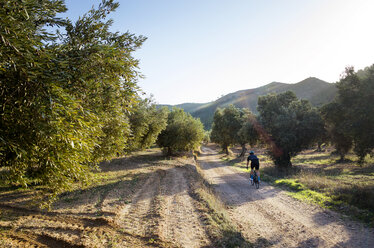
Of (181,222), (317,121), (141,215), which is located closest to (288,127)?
(317,121)

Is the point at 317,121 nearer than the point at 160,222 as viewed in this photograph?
No

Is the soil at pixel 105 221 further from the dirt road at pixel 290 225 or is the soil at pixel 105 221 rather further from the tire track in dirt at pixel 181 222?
the dirt road at pixel 290 225

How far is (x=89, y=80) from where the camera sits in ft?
21.5

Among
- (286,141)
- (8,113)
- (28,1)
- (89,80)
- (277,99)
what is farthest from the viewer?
(277,99)

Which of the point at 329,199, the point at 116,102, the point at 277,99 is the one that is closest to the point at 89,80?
the point at 116,102

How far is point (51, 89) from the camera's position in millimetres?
5000

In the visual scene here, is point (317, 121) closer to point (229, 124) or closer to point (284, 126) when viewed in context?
point (284, 126)

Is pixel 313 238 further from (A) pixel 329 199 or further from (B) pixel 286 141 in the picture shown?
(B) pixel 286 141

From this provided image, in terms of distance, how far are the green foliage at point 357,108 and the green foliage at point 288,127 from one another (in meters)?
3.40

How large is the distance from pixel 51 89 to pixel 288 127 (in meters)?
22.6

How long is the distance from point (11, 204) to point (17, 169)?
7.58m

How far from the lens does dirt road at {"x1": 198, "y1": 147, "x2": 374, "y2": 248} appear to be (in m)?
6.88

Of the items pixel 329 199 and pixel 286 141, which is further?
pixel 286 141

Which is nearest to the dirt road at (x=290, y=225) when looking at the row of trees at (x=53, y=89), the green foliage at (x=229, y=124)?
the row of trees at (x=53, y=89)
